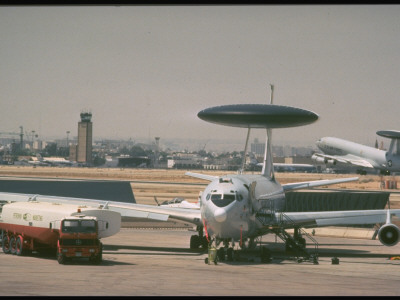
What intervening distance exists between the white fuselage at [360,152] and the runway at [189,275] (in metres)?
102

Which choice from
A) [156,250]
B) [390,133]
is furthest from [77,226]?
[390,133]

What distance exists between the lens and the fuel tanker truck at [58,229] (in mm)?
43000

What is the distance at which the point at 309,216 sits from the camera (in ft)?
167

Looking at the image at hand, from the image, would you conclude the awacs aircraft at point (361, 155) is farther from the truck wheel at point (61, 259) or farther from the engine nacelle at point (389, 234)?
the truck wheel at point (61, 259)

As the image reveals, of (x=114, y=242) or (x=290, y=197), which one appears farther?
(x=290, y=197)

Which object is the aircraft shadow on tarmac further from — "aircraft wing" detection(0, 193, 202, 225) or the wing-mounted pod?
the wing-mounted pod

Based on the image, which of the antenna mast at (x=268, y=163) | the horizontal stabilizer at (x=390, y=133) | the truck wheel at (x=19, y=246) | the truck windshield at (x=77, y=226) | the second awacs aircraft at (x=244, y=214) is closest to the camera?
the truck windshield at (x=77, y=226)

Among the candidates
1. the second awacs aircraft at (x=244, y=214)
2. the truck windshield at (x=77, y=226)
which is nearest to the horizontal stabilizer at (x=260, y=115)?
the second awacs aircraft at (x=244, y=214)

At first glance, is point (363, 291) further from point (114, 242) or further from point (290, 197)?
point (290, 197)

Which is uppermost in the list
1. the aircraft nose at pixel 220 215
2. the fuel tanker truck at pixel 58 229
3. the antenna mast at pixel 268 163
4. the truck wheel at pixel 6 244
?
the antenna mast at pixel 268 163

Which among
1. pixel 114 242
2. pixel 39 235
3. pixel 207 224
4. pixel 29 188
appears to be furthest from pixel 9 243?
pixel 29 188

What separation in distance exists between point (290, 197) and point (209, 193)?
3772 cm

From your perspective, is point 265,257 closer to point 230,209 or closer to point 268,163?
point 230,209

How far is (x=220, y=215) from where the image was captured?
44.2 metres
